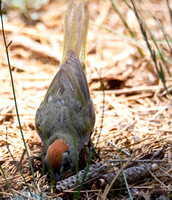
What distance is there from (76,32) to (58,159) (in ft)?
9.63

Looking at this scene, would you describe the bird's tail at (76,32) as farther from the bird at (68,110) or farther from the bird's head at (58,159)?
the bird's head at (58,159)

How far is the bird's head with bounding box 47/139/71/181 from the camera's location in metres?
3.63

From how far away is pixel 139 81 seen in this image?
648 centimetres

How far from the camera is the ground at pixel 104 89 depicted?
388 cm

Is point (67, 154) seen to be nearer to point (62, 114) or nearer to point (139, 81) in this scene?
point (62, 114)

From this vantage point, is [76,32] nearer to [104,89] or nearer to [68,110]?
[104,89]

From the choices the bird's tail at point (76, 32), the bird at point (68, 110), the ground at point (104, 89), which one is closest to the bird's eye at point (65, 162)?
the bird at point (68, 110)

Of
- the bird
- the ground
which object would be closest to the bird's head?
the bird

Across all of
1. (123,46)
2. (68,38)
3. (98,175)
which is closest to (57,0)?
A: (123,46)

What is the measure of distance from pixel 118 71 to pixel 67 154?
2981 millimetres

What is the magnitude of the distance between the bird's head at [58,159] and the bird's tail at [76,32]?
7.53 feet

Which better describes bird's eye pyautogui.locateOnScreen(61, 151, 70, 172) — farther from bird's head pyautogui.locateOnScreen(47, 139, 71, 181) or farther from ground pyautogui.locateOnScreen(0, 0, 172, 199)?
ground pyautogui.locateOnScreen(0, 0, 172, 199)

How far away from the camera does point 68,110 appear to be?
467cm

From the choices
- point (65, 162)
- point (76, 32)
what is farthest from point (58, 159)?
point (76, 32)
